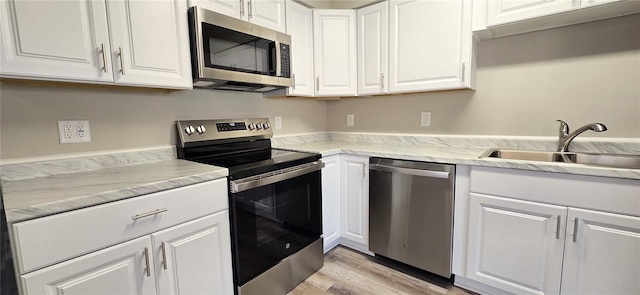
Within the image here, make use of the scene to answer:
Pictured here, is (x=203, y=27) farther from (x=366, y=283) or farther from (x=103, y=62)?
(x=366, y=283)

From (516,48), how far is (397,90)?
0.80 m

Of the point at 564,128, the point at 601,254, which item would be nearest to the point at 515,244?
the point at 601,254

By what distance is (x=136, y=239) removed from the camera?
3.53ft


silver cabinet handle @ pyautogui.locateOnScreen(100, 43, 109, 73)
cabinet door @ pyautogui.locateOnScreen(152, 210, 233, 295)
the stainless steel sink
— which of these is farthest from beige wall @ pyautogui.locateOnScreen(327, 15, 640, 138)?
silver cabinet handle @ pyautogui.locateOnScreen(100, 43, 109, 73)

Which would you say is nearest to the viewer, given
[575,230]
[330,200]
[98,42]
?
[98,42]

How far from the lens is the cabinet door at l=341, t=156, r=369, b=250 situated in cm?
201

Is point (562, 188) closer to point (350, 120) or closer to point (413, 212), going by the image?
point (413, 212)

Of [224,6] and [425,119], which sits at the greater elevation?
[224,6]

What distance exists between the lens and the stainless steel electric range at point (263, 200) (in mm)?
1418

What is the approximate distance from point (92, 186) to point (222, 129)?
34.6 inches

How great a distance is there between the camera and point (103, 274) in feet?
3.31

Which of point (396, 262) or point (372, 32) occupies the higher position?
point (372, 32)

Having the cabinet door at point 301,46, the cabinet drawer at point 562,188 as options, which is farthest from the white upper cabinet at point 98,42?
the cabinet drawer at point 562,188

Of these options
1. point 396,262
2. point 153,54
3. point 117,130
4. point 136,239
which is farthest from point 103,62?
point 396,262
